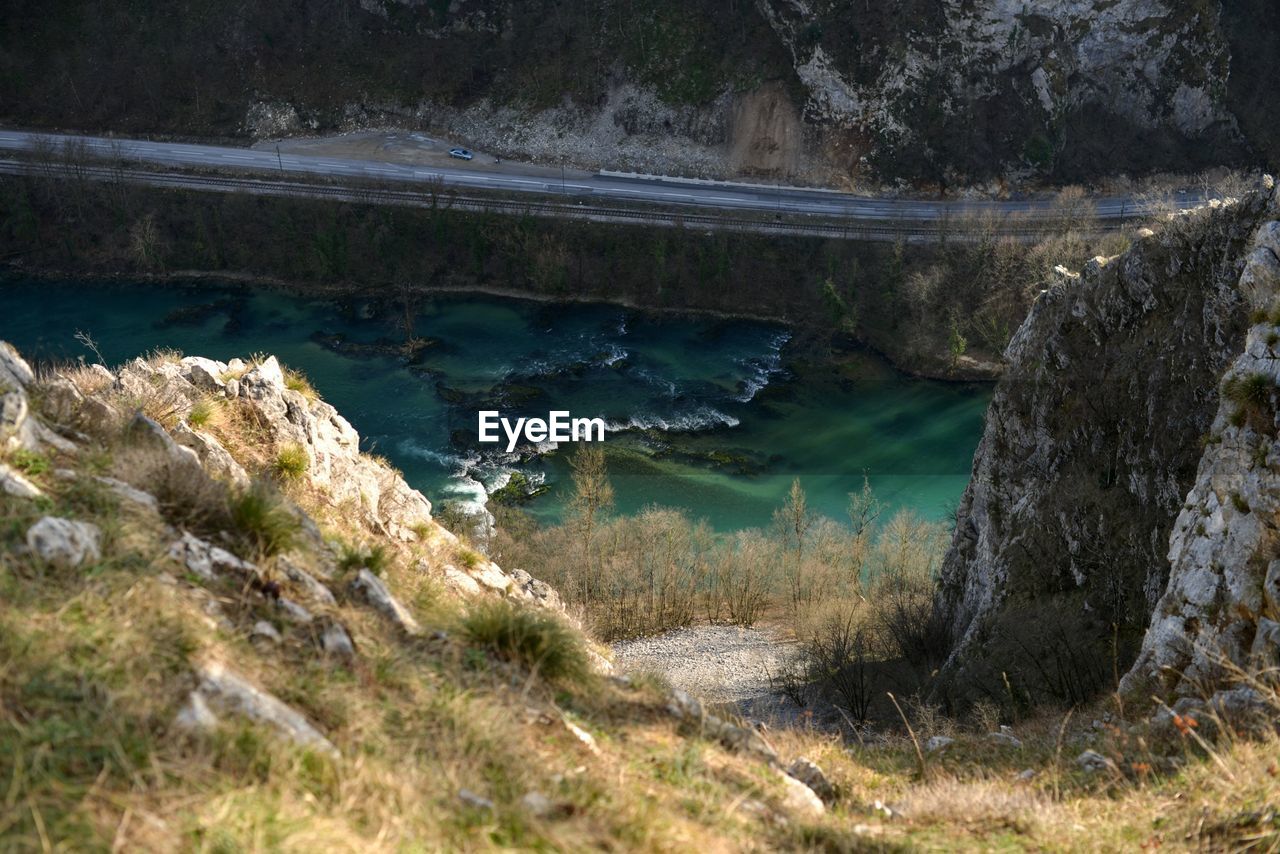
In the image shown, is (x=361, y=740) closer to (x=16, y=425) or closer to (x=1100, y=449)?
(x=16, y=425)

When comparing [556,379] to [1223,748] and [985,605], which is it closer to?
[985,605]

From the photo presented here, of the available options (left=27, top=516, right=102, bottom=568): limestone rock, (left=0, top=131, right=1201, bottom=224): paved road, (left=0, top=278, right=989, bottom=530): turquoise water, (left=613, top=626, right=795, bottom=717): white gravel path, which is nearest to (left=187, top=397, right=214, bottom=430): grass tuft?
(left=27, top=516, right=102, bottom=568): limestone rock

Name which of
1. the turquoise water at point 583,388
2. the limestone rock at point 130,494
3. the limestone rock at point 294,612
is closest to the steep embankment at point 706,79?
the turquoise water at point 583,388

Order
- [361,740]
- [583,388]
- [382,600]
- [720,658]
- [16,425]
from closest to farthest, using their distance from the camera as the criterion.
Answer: [361,740] → [382,600] → [16,425] → [720,658] → [583,388]

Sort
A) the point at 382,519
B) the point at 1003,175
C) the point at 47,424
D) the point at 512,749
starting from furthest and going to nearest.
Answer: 1. the point at 1003,175
2. the point at 382,519
3. the point at 47,424
4. the point at 512,749

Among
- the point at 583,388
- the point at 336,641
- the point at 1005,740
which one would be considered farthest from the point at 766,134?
the point at 336,641

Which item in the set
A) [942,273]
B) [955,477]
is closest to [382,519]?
[955,477]
